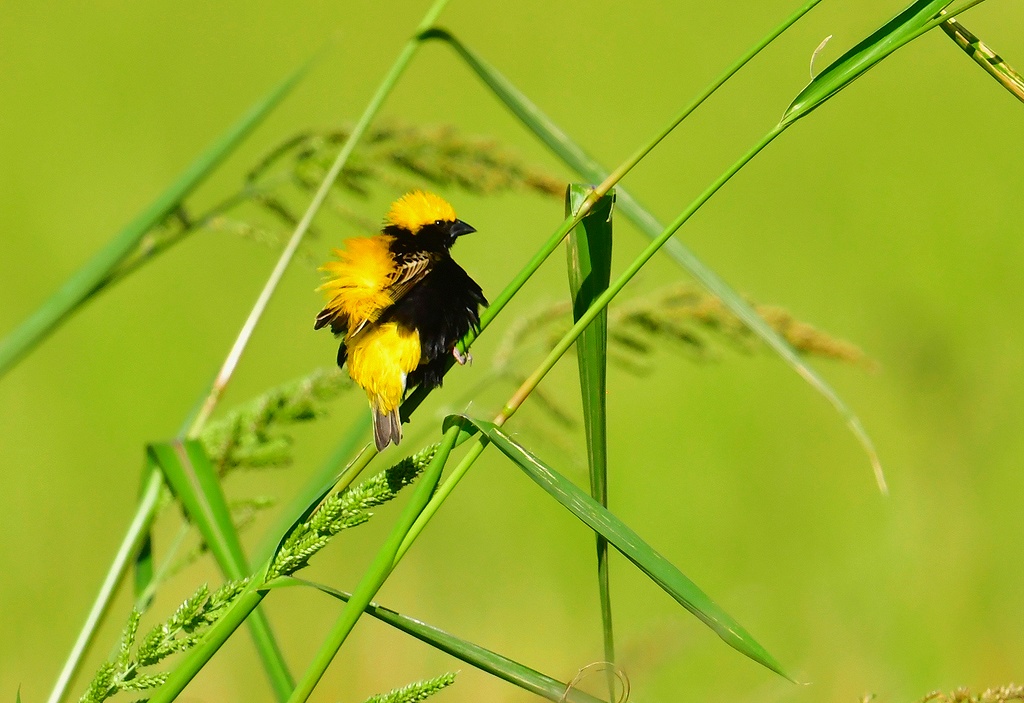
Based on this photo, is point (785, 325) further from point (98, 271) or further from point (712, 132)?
point (712, 132)

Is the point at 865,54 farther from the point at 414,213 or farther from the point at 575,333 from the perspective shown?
the point at 414,213

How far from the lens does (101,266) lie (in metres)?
1.33

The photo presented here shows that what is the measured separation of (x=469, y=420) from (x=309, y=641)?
265cm

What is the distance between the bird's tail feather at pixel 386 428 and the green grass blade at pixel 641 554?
0.58 metres

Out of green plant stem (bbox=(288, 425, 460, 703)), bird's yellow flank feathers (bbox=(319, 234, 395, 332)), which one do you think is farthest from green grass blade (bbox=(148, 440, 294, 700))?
bird's yellow flank feathers (bbox=(319, 234, 395, 332))

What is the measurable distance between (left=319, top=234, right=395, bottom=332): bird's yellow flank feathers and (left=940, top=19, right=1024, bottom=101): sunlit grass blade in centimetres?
A: 92

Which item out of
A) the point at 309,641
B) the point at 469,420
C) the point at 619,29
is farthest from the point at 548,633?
the point at 619,29

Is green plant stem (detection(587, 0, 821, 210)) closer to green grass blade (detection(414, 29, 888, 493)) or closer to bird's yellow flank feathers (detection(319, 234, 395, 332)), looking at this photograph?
green grass blade (detection(414, 29, 888, 493))

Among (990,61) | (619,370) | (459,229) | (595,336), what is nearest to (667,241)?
(595,336)

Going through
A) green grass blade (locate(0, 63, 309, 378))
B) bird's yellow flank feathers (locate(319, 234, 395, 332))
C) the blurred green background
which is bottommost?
green grass blade (locate(0, 63, 309, 378))

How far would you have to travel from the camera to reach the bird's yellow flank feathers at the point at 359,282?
1.63 metres

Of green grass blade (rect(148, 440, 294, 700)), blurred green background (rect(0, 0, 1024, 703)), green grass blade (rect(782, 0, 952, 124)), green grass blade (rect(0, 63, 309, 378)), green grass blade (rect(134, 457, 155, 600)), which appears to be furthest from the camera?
blurred green background (rect(0, 0, 1024, 703))

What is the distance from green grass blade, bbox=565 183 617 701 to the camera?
924mm

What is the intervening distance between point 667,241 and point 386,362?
64 centimetres
